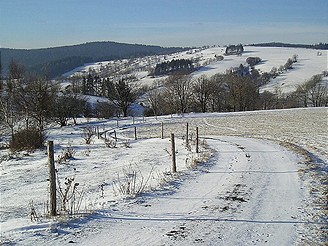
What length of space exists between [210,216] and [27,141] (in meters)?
17.0

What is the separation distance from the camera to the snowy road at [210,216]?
20.3 feet

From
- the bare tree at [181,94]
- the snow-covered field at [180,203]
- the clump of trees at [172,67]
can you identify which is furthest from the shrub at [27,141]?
the clump of trees at [172,67]

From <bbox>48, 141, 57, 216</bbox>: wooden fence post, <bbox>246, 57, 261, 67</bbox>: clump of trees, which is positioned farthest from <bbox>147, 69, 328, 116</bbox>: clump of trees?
<bbox>246, 57, 261, 67</bbox>: clump of trees

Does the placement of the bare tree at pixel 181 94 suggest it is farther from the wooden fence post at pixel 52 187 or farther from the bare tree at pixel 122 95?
the wooden fence post at pixel 52 187

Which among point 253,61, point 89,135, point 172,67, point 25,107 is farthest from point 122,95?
point 253,61

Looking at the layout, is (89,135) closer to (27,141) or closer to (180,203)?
(27,141)

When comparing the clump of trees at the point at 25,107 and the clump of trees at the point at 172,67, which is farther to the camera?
the clump of trees at the point at 172,67

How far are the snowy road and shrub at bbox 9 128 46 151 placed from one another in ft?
45.1

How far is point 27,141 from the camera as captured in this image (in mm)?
21234

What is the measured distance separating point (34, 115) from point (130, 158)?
65.0 ft

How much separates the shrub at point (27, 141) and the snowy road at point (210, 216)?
13.7 m

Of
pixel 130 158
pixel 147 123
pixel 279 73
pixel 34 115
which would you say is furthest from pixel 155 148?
pixel 279 73

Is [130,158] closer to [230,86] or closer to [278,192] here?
[278,192]

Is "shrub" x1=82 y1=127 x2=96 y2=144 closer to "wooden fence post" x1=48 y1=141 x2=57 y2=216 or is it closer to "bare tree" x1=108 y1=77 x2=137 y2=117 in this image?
"wooden fence post" x1=48 y1=141 x2=57 y2=216
